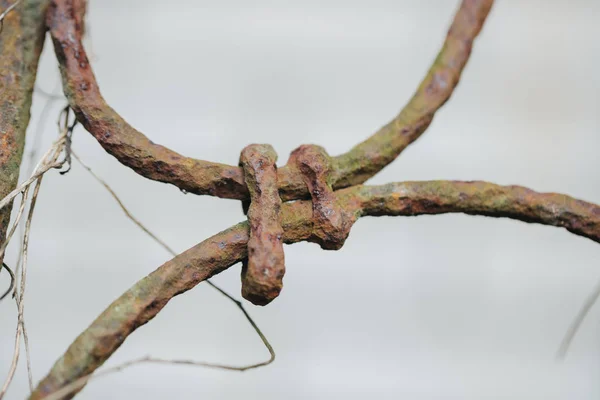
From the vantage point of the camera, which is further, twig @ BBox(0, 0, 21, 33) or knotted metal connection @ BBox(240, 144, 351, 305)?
twig @ BBox(0, 0, 21, 33)

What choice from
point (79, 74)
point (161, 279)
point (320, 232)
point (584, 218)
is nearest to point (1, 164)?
point (79, 74)

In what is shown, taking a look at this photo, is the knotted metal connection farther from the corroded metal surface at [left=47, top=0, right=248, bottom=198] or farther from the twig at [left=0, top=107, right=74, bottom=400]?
the twig at [left=0, top=107, right=74, bottom=400]

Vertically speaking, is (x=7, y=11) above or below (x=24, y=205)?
above

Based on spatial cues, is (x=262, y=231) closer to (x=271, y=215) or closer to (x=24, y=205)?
(x=271, y=215)

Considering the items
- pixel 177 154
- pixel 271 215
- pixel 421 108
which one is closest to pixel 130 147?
pixel 177 154

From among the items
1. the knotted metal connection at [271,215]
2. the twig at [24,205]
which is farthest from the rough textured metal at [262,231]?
the twig at [24,205]

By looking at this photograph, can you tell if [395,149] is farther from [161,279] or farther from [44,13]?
[44,13]

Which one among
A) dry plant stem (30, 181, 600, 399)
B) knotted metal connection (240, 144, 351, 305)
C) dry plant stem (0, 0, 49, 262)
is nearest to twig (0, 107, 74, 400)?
dry plant stem (0, 0, 49, 262)
